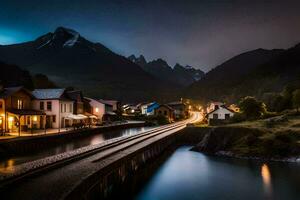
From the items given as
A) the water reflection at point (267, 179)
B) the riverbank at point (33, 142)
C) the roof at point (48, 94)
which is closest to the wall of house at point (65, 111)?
the roof at point (48, 94)

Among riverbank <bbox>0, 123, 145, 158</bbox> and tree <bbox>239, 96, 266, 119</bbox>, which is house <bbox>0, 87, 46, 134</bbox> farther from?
tree <bbox>239, 96, 266, 119</bbox>

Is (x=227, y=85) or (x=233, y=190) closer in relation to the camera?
(x=233, y=190)

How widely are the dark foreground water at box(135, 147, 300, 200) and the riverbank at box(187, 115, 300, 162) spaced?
9.12ft

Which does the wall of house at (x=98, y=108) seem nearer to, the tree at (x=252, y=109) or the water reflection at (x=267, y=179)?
the tree at (x=252, y=109)

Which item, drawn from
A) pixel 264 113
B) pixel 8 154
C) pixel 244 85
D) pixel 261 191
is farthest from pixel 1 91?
pixel 244 85

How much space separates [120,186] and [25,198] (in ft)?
39.7

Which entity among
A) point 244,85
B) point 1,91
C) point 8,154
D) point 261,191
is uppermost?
point 244,85

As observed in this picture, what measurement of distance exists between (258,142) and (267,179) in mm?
11929

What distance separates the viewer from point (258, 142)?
41.7 meters

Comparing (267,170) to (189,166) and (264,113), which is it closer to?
(189,166)

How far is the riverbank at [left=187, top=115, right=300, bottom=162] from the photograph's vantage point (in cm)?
3844

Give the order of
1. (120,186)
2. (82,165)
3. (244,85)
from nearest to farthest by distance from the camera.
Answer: (82,165) → (120,186) → (244,85)

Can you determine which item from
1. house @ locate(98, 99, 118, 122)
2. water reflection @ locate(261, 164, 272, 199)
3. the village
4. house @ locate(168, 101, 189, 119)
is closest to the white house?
the village

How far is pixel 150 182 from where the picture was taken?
1150 inches
